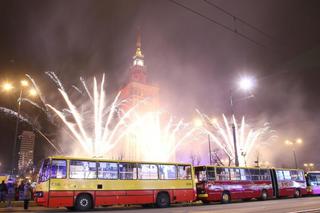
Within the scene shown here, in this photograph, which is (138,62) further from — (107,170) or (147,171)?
(107,170)

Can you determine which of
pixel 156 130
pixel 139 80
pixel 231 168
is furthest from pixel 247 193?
pixel 139 80

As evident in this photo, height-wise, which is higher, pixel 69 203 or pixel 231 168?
pixel 231 168

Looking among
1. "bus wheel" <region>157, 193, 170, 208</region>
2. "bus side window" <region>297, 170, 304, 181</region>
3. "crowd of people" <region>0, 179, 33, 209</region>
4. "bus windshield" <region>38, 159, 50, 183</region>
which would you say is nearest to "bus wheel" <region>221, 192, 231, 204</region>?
"bus wheel" <region>157, 193, 170, 208</region>

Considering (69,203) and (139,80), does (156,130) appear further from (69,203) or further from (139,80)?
(69,203)

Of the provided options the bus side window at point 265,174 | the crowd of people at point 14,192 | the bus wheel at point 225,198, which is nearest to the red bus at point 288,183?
the bus side window at point 265,174

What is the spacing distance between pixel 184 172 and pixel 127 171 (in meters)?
4.78

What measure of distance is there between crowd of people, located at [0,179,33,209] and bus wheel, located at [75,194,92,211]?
11.4 ft

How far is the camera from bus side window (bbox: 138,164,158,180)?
20.0 metres

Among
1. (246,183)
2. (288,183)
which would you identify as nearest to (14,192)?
(246,183)

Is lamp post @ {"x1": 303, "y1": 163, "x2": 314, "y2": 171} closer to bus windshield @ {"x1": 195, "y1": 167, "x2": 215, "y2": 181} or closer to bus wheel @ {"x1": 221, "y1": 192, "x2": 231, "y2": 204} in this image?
bus wheel @ {"x1": 221, "y1": 192, "x2": 231, "y2": 204}

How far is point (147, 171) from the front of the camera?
66.6 ft

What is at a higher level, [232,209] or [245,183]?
[245,183]

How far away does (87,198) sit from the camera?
58.2ft

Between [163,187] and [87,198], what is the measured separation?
5398mm
